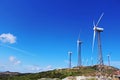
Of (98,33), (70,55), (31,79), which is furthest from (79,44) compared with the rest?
(98,33)

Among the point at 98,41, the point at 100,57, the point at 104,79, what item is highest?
the point at 98,41

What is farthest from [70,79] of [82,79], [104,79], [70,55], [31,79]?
[70,55]

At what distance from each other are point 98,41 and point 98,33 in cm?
755

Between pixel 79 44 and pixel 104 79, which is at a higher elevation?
pixel 79 44

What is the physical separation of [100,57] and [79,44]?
2326 inches

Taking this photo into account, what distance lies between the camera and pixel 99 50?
283 ft

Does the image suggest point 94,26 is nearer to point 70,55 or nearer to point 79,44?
point 79,44

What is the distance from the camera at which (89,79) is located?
96125 mm

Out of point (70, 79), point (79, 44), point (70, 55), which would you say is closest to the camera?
point (70, 79)

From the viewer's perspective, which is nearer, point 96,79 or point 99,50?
point 99,50

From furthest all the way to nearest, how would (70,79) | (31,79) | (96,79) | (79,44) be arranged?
(79,44), (31,79), (70,79), (96,79)

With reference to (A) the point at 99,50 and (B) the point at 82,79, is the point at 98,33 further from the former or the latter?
(B) the point at 82,79

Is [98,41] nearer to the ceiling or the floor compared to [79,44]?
nearer to the floor

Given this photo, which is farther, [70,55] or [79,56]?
[70,55]
